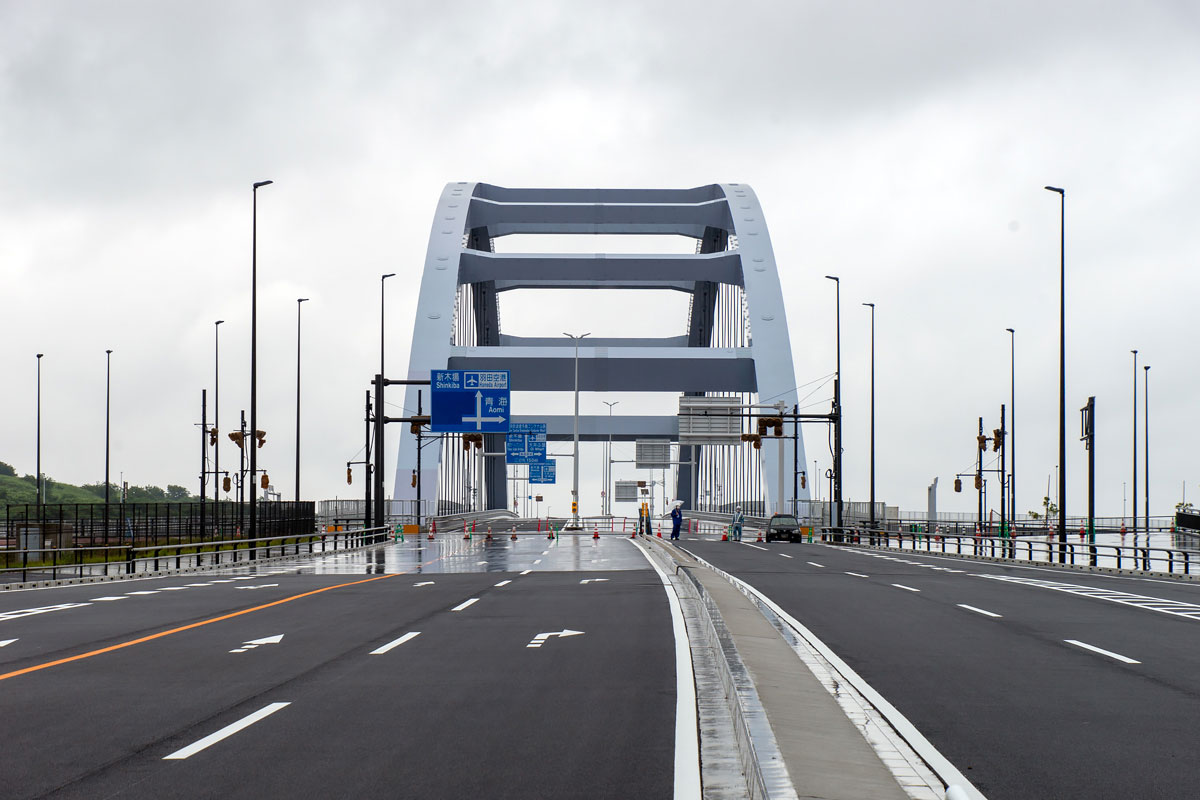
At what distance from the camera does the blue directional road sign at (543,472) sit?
10931 centimetres

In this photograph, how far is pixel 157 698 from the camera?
10445 mm

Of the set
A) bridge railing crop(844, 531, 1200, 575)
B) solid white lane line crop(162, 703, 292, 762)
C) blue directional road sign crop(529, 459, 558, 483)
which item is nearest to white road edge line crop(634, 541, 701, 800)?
solid white lane line crop(162, 703, 292, 762)

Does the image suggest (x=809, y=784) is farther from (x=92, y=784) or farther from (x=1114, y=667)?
(x=1114, y=667)

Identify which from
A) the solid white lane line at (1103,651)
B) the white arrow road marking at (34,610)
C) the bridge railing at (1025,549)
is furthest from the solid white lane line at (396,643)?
the bridge railing at (1025,549)

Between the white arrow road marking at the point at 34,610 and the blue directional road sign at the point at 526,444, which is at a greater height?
the blue directional road sign at the point at 526,444

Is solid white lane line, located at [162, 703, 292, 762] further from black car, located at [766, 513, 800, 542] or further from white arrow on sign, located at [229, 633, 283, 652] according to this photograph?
black car, located at [766, 513, 800, 542]

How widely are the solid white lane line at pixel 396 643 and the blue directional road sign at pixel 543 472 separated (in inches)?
3612

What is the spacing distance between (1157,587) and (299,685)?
2315cm

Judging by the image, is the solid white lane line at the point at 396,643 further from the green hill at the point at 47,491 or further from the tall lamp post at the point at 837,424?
the green hill at the point at 47,491

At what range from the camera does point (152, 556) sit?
3866 centimetres

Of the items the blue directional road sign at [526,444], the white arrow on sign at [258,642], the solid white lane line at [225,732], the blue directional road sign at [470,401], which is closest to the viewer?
the solid white lane line at [225,732]

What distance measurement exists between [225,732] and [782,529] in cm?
5681

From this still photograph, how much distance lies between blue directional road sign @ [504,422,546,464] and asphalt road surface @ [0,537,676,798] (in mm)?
63107

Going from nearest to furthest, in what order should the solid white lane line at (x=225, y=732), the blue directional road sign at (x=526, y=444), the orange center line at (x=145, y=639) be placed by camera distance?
the solid white lane line at (x=225, y=732) → the orange center line at (x=145, y=639) → the blue directional road sign at (x=526, y=444)
